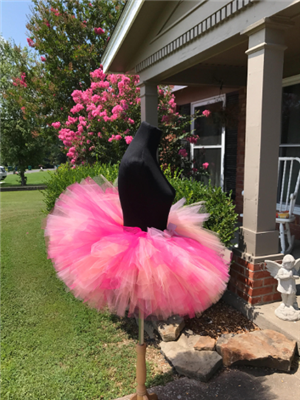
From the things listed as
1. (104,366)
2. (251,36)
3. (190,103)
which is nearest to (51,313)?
(104,366)

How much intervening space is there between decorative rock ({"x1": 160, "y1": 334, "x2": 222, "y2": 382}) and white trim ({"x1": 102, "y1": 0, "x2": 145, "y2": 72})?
13.5ft

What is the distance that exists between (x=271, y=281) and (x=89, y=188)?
2046 mm

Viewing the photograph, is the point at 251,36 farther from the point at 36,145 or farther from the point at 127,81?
the point at 36,145

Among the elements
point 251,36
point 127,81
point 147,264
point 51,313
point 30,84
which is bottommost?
point 51,313

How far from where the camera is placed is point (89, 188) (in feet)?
6.82

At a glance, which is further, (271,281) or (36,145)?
(36,145)

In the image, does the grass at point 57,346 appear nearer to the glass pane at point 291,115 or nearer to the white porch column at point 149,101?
the white porch column at point 149,101

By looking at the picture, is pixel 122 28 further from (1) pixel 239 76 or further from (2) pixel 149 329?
(2) pixel 149 329

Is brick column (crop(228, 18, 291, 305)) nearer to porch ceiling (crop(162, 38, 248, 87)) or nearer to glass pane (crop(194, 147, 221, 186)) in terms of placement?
porch ceiling (crop(162, 38, 248, 87))

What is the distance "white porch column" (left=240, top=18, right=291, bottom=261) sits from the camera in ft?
9.01

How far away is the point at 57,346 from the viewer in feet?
9.07

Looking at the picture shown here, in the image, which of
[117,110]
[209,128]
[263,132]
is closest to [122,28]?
[117,110]

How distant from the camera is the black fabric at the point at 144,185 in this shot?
5.35 ft

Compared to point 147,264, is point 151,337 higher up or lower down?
lower down
